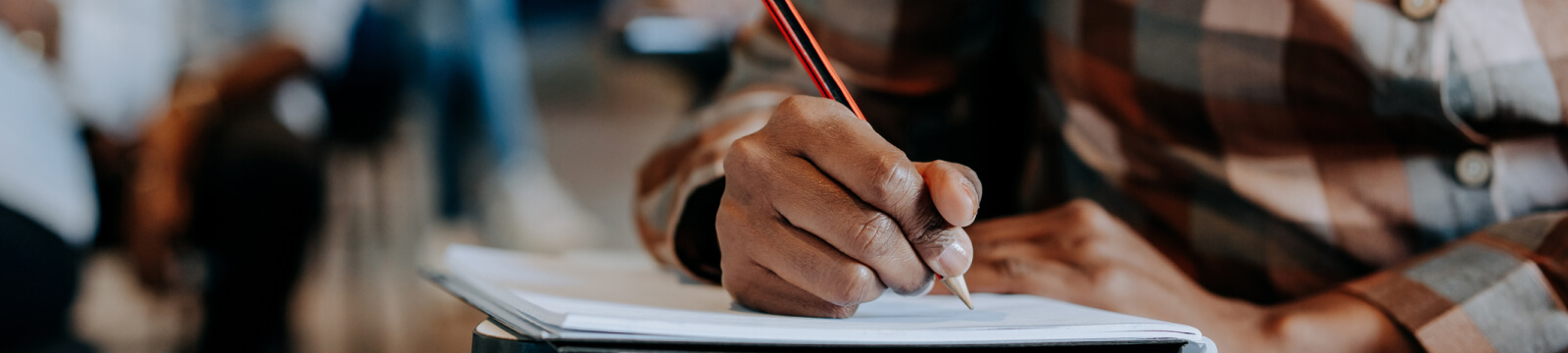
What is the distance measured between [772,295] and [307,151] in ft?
3.19

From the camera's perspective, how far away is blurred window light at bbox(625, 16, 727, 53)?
117 cm

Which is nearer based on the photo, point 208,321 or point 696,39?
point 208,321

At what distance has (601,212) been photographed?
1259 millimetres

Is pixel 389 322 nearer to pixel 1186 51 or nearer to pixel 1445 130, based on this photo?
pixel 1186 51

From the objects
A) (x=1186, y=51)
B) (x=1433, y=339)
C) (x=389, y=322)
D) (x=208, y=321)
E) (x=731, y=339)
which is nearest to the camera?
(x=731, y=339)

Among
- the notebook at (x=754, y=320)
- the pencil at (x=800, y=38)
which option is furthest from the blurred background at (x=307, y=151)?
the pencil at (x=800, y=38)

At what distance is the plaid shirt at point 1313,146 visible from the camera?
1.18ft

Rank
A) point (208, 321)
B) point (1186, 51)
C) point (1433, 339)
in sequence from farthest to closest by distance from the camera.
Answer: point (208, 321), point (1186, 51), point (1433, 339)

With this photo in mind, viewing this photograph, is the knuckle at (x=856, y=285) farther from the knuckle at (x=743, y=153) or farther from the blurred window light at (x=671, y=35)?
the blurred window light at (x=671, y=35)

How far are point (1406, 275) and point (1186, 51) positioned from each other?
0.19 meters

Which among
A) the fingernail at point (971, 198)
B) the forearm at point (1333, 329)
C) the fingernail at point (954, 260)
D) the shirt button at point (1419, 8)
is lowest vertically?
the forearm at point (1333, 329)

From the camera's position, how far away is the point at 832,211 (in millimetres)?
233

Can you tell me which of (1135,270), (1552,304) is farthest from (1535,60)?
(1135,270)

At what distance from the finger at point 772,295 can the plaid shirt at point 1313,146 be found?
9 cm
